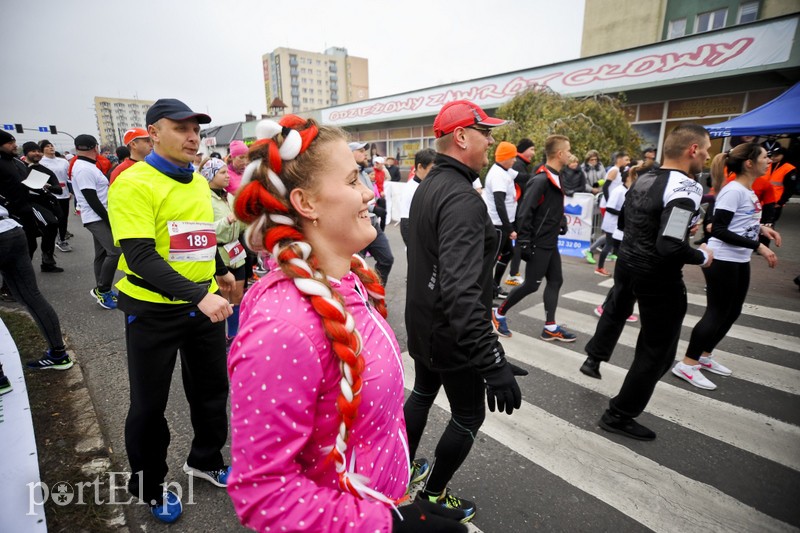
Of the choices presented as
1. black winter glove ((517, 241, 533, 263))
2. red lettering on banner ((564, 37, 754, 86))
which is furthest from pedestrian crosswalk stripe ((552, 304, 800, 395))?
red lettering on banner ((564, 37, 754, 86))

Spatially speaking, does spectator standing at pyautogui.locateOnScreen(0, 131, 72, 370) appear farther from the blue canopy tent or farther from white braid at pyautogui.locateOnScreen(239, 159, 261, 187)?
the blue canopy tent

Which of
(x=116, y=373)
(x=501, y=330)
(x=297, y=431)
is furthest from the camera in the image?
(x=501, y=330)

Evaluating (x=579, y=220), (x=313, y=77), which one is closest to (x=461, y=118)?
(x=579, y=220)

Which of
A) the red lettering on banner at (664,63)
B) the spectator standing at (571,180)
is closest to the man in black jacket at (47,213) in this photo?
the spectator standing at (571,180)

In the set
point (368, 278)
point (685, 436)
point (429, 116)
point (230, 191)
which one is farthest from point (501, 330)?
point (429, 116)

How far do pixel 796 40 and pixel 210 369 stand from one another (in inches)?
652

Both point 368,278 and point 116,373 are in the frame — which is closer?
point 368,278

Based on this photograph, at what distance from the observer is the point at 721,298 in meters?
3.68

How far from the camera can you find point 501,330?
16.3ft

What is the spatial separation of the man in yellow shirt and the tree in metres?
10.7

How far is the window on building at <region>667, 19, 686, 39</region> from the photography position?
1988cm

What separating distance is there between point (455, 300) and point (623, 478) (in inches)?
76.7

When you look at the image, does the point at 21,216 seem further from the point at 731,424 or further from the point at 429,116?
the point at 429,116

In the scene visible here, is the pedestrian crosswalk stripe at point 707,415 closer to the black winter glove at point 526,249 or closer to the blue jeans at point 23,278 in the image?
the black winter glove at point 526,249
